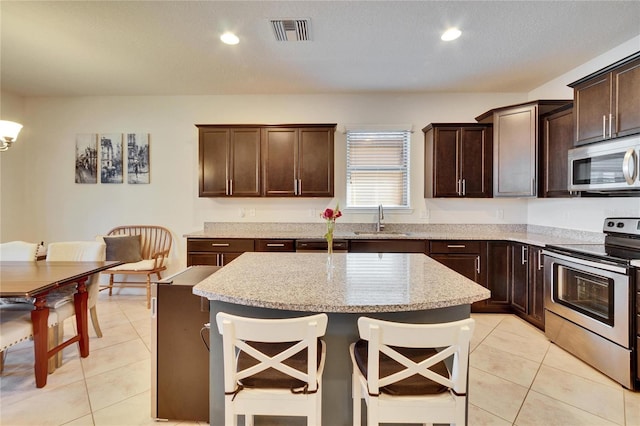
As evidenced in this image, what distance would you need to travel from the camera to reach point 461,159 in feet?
11.7

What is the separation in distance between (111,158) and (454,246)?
4841 millimetres

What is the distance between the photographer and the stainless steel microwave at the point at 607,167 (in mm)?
2113

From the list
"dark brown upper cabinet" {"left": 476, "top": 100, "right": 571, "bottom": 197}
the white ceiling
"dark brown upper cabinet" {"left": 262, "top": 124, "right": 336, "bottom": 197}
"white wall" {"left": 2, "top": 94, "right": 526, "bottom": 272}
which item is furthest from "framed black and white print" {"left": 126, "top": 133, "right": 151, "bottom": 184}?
"dark brown upper cabinet" {"left": 476, "top": 100, "right": 571, "bottom": 197}

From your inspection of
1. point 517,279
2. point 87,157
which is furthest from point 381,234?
point 87,157

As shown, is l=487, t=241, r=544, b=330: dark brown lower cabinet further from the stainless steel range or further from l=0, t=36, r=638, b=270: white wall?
l=0, t=36, r=638, b=270: white wall

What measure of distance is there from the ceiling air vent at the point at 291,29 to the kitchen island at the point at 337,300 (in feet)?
6.72

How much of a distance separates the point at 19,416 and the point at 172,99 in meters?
3.73

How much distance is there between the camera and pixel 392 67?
3164 mm

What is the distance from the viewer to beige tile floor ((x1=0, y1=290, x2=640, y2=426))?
1.75m

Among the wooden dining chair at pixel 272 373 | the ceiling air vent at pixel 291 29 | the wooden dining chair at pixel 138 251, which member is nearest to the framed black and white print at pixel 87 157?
the wooden dining chair at pixel 138 251

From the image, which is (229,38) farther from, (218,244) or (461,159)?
(461,159)

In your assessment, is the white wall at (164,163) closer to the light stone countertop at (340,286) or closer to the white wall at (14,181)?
the white wall at (14,181)

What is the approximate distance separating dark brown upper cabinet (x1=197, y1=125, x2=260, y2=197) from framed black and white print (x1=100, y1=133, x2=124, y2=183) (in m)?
1.40

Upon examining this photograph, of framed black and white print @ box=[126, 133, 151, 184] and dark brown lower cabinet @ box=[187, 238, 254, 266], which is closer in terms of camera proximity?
dark brown lower cabinet @ box=[187, 238, 254, 266]
